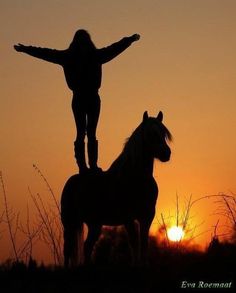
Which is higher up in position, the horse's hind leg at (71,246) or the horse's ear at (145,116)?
the horse's ear at (145,116)

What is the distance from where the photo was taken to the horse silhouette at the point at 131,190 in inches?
423

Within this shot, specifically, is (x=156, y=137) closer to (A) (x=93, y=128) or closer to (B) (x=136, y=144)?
(B) (x=136, y=144)

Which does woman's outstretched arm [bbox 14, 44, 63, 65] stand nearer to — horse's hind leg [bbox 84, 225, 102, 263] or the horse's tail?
the horse's tail

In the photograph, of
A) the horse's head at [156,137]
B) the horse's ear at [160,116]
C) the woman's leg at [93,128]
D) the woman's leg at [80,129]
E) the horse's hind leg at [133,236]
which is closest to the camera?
the horse's head at [156,137]

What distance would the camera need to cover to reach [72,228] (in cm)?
1199

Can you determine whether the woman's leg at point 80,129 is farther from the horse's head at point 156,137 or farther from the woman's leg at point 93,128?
the horse's head at point 156,137

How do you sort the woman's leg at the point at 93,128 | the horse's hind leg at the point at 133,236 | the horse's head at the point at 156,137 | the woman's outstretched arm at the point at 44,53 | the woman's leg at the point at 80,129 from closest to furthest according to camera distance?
the horse's head at the point at 156,137 → the horse's hind leg at the point at 133,236 → the woman's leg at the point at 93,128 → the woman's leg at the point at 80,129 → the woman's outstretched arm at the point at 44,53

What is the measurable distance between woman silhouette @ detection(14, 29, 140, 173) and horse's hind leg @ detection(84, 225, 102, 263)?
107cm

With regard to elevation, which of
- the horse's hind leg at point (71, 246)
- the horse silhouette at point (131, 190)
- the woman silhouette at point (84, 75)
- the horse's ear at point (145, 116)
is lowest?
the horse's hind leg at point (71, 246)

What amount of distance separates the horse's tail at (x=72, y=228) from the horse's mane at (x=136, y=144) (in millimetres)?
1227

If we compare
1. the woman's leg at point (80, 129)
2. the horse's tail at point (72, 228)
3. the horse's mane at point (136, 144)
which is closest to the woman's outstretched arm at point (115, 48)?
the woman's leg at point (80, 129)

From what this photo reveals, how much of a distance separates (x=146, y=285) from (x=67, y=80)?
537 centimetres

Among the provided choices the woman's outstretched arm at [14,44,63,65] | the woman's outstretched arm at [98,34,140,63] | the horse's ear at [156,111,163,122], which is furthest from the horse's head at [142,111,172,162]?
the woman's outstretched arm at [14,44,63,65]

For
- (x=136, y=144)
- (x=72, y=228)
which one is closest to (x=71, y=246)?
(x=72, y=228)
